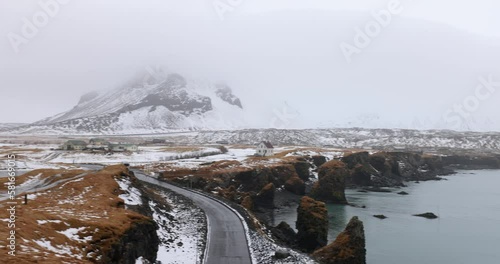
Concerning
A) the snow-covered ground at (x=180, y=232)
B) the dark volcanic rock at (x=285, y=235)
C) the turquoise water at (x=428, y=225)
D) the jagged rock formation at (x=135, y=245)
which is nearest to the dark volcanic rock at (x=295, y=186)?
the turquoise water at (x=428, y=225)

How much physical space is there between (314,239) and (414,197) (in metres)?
53.6

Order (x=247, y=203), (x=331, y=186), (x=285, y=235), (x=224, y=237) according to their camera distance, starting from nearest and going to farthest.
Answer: (x=224, y=237) < (x=285, y=235) < (x=247, y=203) < (x=331, y=186)

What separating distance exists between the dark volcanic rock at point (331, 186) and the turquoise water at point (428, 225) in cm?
352

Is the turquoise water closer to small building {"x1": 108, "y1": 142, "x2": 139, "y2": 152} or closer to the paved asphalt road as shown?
the paved asphalt road

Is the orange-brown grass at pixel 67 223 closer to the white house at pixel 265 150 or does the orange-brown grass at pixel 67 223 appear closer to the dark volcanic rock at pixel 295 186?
the dark volcanic rock at pixel 295 186

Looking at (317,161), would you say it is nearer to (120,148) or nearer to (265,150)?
(265,150)

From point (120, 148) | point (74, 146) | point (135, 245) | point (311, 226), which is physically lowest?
point (311, 226)

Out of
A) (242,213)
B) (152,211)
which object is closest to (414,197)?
(242,213)

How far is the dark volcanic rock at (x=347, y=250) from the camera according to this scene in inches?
1298

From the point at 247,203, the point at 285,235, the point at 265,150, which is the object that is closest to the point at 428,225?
the point at 247,203

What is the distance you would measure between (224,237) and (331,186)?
46.9 m

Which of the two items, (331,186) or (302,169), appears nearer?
(331,186)

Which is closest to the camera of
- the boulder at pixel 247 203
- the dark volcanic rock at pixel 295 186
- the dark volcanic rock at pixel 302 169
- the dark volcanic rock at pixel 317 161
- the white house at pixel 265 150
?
the boulder at pixel 247 203

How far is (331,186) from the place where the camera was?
75.2 metres
